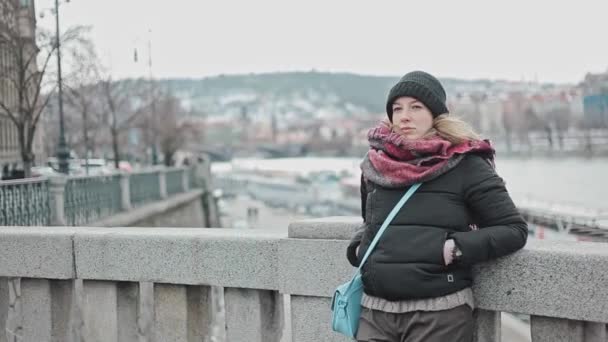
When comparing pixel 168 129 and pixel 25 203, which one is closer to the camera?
pixel 25 203

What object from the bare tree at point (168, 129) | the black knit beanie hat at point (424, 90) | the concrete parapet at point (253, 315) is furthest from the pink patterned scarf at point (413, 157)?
the bare tree at point (168, 129)

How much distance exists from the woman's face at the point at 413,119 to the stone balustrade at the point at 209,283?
2.28ft

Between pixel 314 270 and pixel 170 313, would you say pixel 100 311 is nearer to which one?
pixel 170 313

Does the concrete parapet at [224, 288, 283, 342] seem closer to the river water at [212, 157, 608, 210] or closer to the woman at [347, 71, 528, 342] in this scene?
the woman at [347, 71, 528, 342]

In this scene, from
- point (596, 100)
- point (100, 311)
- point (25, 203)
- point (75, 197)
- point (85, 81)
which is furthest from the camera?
point (596, 100)

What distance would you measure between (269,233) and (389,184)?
1.17 meters

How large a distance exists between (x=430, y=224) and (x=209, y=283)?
4.97 feet

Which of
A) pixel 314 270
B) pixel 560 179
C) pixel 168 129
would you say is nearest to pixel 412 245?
pixel 314 270

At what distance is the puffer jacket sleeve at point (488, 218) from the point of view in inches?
107

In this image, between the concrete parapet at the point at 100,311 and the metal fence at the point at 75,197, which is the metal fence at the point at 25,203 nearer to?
the metal fence at the point at 75,197

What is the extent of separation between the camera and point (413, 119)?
9.53 ft

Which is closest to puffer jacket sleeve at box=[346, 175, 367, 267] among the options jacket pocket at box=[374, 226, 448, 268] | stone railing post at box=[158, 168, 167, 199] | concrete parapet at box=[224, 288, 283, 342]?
jacket pocket at box=[374, 226, 448, 268]

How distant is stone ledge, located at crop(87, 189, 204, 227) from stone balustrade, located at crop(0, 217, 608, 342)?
1457 centimetres

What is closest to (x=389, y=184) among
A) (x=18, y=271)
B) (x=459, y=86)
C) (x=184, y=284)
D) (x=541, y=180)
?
(x=184, y=284)
